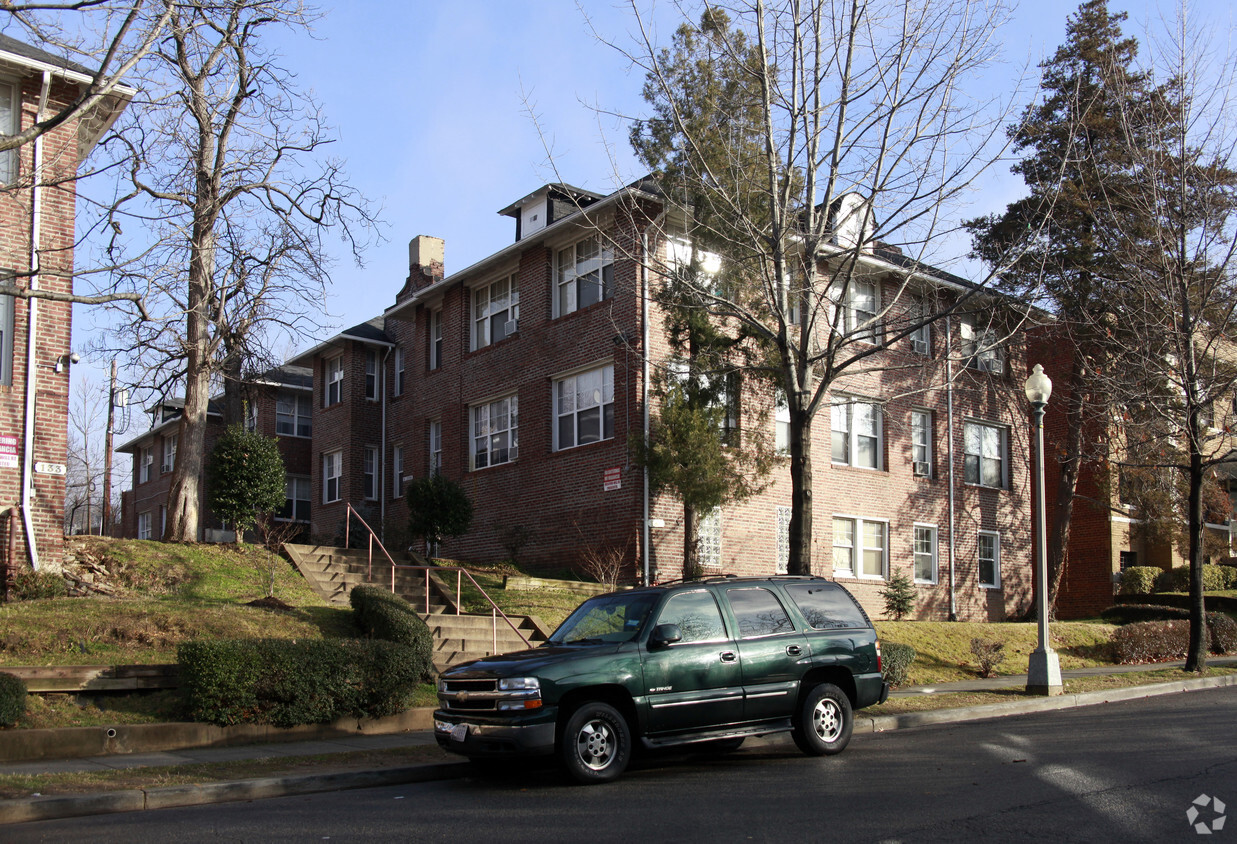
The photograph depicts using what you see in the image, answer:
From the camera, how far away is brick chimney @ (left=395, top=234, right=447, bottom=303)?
31969 millimetres

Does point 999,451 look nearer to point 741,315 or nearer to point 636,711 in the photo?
point 741,315

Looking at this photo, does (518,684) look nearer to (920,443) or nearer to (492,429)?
(492,429)

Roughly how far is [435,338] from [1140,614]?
64.9ft

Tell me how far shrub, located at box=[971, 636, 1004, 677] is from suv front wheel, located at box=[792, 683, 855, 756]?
356 inches

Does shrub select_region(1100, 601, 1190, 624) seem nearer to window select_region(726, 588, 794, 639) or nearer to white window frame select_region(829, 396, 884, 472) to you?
white window frame select_region(829, 396, 884, 472)

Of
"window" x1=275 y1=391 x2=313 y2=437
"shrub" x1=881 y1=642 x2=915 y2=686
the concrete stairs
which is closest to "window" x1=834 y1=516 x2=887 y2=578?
"shrub" x1=881 y1=642 x2=915 y2=686

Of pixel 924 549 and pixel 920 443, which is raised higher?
pixel 920 443

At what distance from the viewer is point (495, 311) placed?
27.3 meters

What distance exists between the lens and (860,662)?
10.7 metres

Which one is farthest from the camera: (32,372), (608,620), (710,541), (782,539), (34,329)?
(782,539)

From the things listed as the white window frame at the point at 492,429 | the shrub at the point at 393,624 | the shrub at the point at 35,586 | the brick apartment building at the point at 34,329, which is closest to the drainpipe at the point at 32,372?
the brick apartment building at the point at 34,329

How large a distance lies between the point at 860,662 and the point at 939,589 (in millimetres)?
17977

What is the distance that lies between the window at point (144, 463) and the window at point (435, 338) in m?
20.0

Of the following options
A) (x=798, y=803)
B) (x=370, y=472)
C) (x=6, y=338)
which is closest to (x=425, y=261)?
(x=370, y=472)
